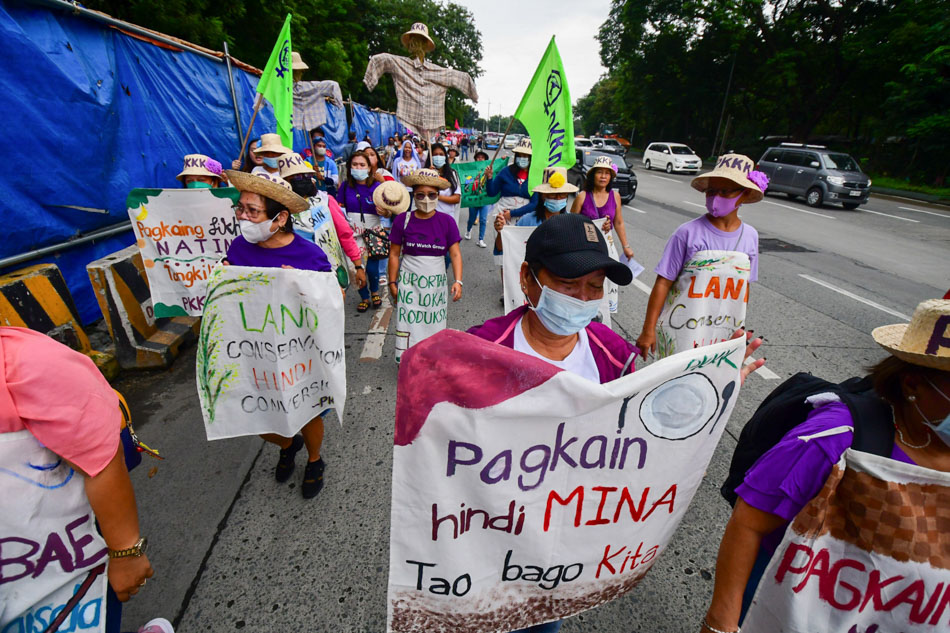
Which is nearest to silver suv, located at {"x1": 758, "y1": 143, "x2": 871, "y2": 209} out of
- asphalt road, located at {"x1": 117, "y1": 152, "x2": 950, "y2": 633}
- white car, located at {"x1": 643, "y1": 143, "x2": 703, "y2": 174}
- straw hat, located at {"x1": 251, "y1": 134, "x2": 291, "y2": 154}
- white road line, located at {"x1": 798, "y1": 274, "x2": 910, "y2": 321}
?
white car, located at {"x1": 643, "y1": 143, "x2": 703, "y2": 174}

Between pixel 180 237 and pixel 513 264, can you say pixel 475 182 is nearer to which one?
pixel 513 264

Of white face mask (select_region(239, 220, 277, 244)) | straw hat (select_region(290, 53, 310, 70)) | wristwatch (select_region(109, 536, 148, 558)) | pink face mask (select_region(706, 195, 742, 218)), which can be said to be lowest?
wristwatch (select_region(109, 536, 148, 558))

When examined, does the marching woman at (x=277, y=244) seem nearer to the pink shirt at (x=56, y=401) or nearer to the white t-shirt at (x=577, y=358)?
the pink shirt at (x=56, y=401)

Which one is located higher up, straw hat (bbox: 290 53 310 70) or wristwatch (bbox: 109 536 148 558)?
straw hat (bbox: 290 53 310 70)

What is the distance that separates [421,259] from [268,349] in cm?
164

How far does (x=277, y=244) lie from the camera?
8.66 feet

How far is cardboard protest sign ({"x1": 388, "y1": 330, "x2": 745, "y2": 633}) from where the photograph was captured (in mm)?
1282

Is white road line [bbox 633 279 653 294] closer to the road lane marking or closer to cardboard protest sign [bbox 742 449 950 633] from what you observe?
the road lane marking

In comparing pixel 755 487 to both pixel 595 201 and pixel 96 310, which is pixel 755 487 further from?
pixel 96 310

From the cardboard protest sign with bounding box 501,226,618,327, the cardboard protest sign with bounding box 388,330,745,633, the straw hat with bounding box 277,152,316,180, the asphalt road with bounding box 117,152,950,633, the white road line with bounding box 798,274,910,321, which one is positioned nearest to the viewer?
the cardboard protest sign with bounding box 388,330,745,633

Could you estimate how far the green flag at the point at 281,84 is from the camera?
444 centimetres

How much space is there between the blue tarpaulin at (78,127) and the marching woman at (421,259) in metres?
3.25

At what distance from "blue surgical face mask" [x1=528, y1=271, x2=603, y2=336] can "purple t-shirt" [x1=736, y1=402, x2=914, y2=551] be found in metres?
0.68

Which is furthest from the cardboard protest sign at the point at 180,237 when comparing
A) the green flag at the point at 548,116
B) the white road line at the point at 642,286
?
the white road line at the point at 642,286
